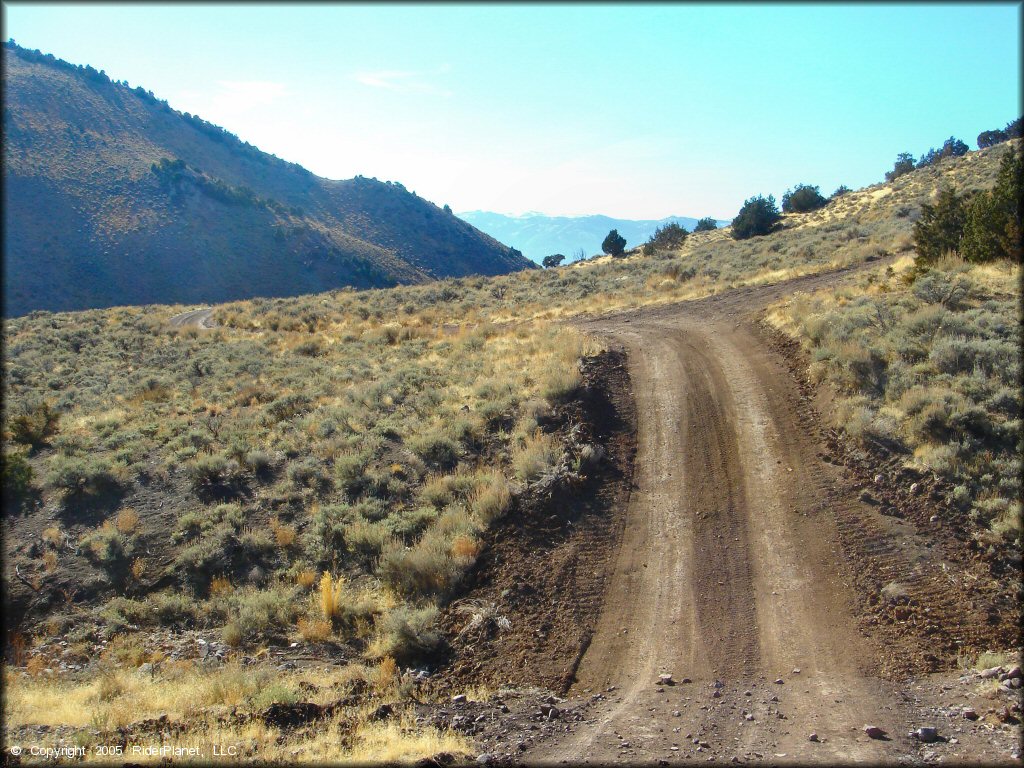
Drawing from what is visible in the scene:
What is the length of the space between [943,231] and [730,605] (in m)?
17.1

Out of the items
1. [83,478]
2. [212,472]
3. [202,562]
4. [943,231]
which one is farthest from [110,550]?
[943,231]

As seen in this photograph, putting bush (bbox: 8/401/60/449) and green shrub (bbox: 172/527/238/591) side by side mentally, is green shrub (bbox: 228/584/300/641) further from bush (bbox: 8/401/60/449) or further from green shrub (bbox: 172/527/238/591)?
bush (bbox: 8/401/60/449)

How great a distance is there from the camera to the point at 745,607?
326 inches

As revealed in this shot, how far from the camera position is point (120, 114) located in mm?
98625

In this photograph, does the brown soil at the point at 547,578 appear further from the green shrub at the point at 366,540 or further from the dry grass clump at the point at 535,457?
the green shrub at the point at 366,540

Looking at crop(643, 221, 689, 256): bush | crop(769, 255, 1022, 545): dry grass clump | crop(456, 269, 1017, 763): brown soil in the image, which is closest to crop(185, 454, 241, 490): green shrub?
crop(456, 269, 1017, 763): brown soil

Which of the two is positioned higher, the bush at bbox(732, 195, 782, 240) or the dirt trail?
the bush at bbox(732, 195, 782, 240)

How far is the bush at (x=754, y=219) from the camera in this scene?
48.7 meters

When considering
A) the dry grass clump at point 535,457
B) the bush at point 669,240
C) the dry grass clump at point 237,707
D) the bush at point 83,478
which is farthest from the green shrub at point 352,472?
the bush at point 669,240

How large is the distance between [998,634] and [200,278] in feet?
290

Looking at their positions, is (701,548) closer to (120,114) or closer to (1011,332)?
(1011,332)

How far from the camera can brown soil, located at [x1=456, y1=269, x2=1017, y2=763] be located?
20.5 feet

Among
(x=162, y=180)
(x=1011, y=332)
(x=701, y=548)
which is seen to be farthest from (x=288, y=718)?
(x=162, y=180)

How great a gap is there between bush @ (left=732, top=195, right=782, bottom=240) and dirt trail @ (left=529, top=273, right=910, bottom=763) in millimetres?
38819
